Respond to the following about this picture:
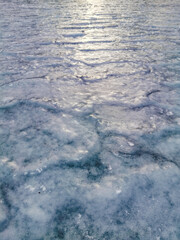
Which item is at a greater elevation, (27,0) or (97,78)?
(27,0)

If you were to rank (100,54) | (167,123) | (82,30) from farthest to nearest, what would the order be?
(82,30), (100,54), (167,123)

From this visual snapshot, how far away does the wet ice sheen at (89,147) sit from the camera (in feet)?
2.84

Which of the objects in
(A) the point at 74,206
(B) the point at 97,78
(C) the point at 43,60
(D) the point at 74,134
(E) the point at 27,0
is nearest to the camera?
(A) the point at 74,206

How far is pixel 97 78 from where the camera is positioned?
2205mm

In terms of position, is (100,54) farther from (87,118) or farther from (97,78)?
(87,118)

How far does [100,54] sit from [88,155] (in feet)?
7.08

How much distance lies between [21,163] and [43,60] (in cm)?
196

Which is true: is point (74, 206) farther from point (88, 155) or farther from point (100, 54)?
point (100, 54)

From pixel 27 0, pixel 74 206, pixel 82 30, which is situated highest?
pixel 27 0

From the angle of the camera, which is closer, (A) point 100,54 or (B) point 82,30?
(A) point 100,54

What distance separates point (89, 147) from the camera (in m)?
1.26

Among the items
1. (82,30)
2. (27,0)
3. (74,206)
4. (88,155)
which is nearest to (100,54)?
(82,30)

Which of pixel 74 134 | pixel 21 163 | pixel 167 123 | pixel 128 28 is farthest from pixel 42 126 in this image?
pixel 128 28

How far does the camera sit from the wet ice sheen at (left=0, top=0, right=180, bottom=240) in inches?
34.0
